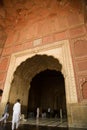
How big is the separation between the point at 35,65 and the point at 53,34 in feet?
7.24

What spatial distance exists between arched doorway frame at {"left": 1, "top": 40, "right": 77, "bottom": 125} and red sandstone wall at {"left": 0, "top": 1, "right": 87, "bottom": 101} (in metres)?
0.22

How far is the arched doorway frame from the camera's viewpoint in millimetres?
5439

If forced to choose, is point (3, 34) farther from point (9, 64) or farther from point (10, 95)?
point (10, 95)

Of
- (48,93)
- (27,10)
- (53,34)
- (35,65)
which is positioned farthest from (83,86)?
(48,93)

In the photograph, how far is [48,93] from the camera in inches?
491

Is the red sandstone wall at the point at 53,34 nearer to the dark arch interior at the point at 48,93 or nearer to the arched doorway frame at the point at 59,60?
the arched doorway frame at the point at 59,60


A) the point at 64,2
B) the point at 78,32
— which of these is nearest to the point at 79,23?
the point at 78,32

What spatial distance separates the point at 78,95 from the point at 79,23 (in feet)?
12.9

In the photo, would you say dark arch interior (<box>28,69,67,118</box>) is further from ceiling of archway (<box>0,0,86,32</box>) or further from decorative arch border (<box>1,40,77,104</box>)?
ceiling of archway (<box>0,0,86,32</box>)

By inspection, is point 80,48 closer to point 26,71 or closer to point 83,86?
point 83,86

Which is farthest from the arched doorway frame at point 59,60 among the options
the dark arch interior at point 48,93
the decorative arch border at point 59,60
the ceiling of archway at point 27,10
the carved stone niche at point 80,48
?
the dark arch interior at point 48,93

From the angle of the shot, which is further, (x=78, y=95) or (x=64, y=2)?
(x=64, y=2)

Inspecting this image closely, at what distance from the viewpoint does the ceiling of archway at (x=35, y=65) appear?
758cm

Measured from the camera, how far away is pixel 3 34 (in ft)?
30.6
